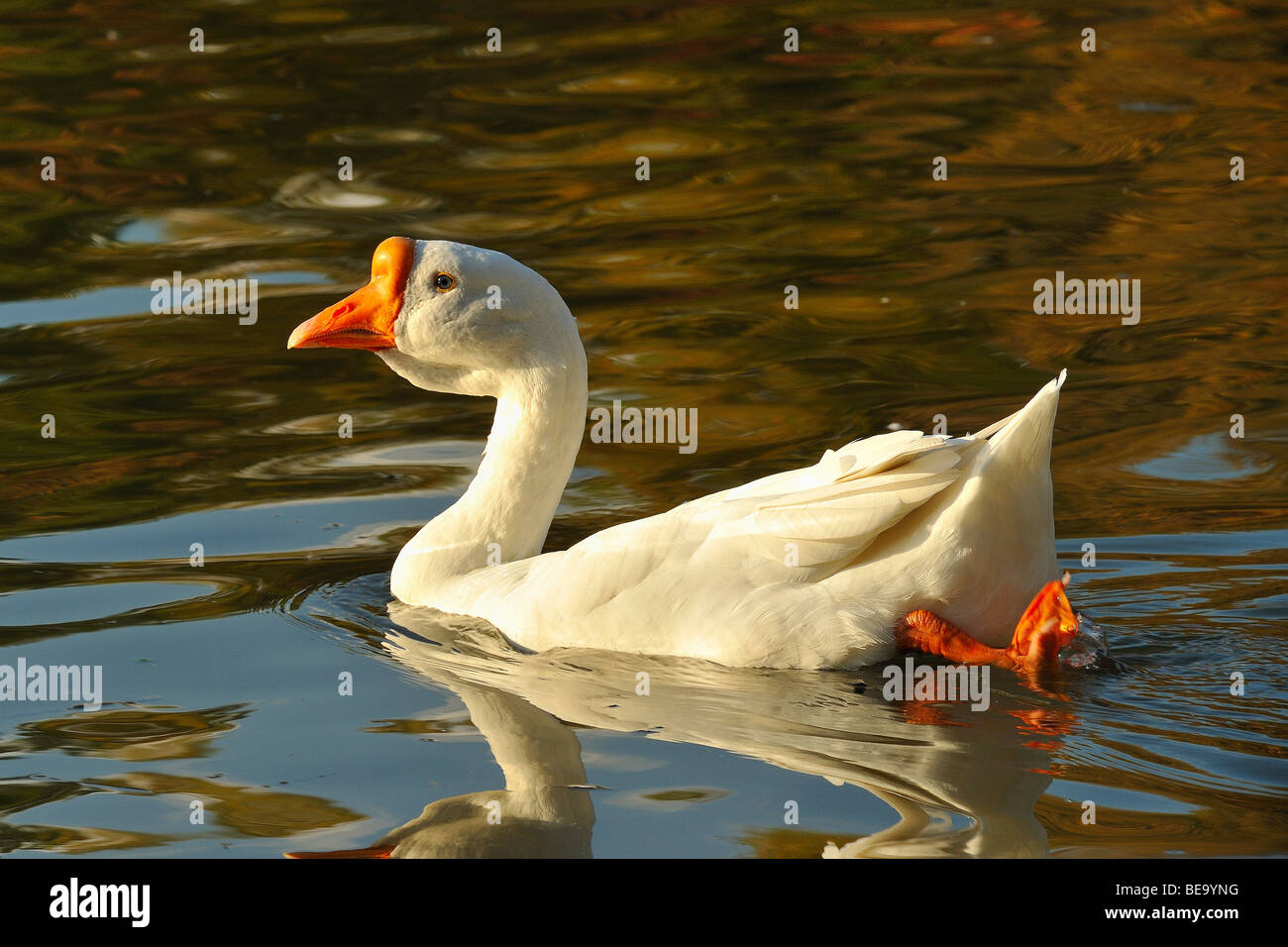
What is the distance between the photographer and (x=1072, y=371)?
404 inches

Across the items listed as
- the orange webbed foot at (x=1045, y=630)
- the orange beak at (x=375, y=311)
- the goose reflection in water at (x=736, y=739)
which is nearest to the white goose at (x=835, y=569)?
the orange webbed foot at (x=1045, y=630)

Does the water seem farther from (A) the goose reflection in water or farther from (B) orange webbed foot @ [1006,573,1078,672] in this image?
(B) orange webbed foot @ [1006,573,1078,672]

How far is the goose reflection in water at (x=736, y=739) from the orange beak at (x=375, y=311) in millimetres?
1344

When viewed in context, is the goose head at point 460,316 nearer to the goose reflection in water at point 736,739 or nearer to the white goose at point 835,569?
the white goose at point 835,569

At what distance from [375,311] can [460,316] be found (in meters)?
0.39

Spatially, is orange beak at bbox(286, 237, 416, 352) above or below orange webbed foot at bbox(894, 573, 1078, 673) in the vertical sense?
above

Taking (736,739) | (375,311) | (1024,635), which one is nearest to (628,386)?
(375,311)

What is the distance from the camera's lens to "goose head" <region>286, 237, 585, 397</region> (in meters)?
7.06

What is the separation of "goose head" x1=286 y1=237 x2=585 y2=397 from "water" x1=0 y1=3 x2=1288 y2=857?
3.71ft

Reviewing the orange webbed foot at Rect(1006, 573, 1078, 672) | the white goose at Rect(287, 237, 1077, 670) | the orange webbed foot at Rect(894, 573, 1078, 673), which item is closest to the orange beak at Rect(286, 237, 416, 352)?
the white goose at Rect(287, 237, 1077, 670)

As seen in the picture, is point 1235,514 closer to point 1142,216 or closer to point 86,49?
point 1142,216

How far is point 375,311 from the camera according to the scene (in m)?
7.18

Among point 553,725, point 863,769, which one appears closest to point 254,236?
point 553,725

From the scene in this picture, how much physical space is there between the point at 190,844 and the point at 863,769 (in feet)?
6.69
